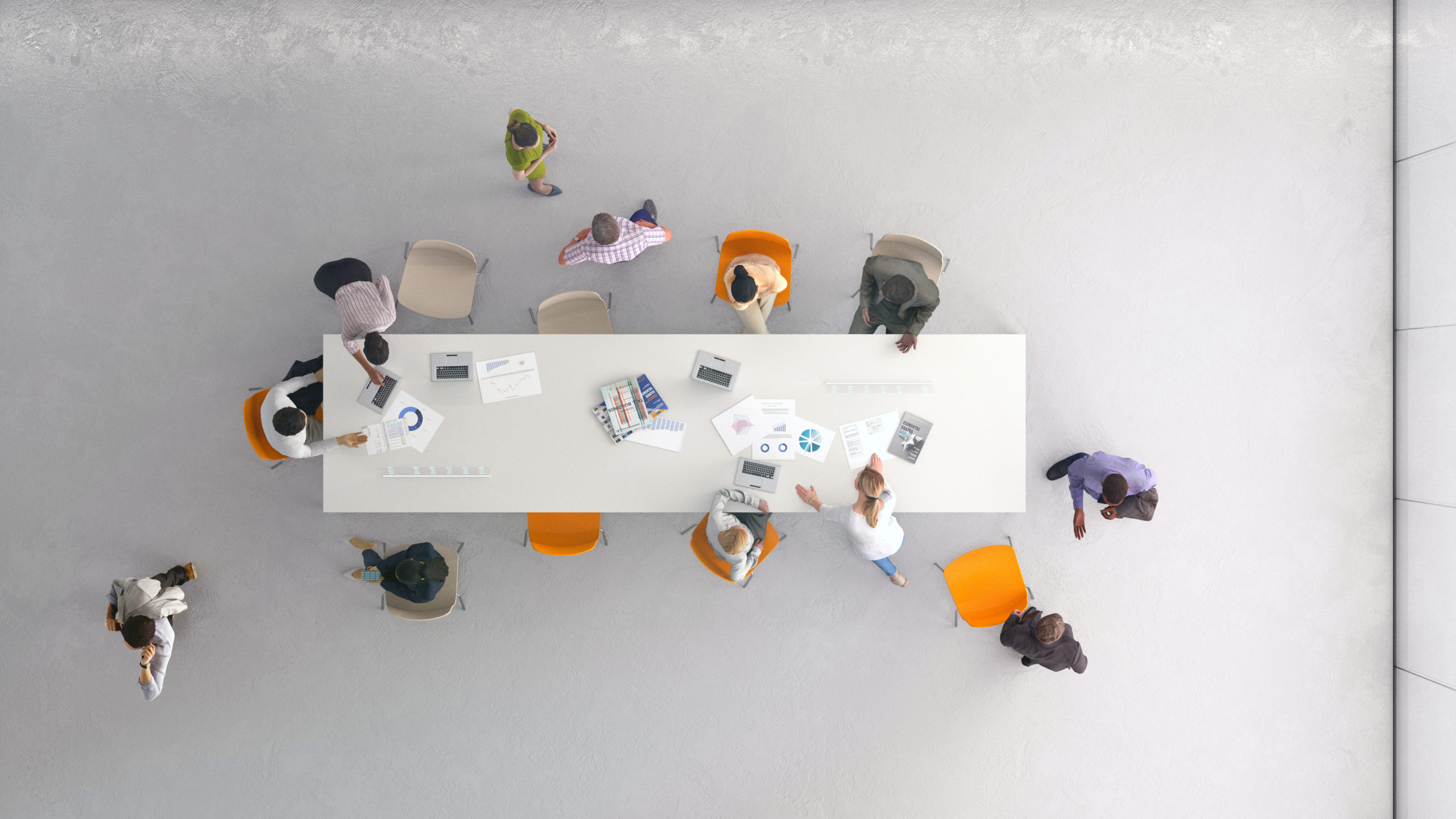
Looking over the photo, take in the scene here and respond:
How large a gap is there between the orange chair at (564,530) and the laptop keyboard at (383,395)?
0.87 m

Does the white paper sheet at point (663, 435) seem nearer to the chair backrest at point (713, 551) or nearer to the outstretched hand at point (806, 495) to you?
the chair backrest at point (713, 551)

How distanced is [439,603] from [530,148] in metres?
2.33

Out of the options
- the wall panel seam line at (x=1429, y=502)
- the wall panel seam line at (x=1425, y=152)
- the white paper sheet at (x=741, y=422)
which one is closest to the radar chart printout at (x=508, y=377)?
the white paper sheet at (x=741, y=422)

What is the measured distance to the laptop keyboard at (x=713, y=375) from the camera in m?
2.97

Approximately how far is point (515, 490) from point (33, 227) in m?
3.27

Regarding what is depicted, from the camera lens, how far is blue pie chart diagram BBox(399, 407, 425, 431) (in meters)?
2.95

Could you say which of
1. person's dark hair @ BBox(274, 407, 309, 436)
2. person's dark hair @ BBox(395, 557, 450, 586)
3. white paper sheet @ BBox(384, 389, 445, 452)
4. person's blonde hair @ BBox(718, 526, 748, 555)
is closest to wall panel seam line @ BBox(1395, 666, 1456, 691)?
person's blonde hair @ BBox(718, 526, 748, 555)

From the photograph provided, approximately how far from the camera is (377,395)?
295 cm

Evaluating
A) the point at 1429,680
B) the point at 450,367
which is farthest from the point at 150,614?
the point at 1429,680

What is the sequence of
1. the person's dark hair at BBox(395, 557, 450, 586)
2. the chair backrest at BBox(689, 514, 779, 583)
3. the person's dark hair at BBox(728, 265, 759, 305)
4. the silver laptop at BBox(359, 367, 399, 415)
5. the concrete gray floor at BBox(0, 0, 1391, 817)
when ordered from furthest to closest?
the concrete gray floor at BBox(0, 0, 1391, 817) → the chair backrest at BBox(689, 514, 779, 583) → the person's dark hair at BBox(395, 557, 450, 586) → the silver laptop at BBox(359, 367, 399, 415) → the person's dark hair at BBox(728, 265, 759, 305)

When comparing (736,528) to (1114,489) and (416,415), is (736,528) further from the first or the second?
(1114,489)

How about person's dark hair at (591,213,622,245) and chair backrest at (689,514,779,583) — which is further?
chair backrest at (689,514,779,583)

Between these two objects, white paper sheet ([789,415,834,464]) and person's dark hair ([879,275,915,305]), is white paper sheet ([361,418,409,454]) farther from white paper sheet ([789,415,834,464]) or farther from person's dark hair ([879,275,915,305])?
person's dark hair ([879,275,915,305])

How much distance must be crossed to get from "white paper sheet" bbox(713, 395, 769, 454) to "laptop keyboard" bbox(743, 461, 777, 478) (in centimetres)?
10
